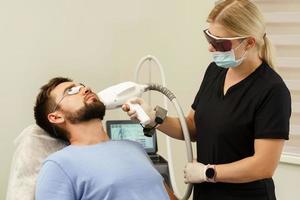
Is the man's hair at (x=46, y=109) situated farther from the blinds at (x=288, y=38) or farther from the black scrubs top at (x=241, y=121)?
the blinds at (x=288, y=38)

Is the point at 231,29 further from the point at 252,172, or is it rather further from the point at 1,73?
the point at 1,73

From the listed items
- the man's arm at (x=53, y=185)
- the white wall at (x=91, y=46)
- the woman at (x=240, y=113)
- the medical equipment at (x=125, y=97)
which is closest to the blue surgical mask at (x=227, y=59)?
the woman at (x=240, y=113)

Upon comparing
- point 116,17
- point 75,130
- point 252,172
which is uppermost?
point 116,17

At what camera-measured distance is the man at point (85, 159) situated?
1.46m

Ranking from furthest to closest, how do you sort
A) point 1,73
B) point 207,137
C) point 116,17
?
point 116,17 → point 1,73 → point 207,137

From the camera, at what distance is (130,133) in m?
2.08

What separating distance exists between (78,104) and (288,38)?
1284 millimetres

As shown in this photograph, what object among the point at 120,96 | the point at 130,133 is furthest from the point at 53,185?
the point at 130,133

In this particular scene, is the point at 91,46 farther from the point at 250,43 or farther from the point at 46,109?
the point at 250,43

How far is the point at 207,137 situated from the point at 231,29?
0.42 metres

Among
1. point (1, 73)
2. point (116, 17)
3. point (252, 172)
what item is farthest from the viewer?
point (116, 17)

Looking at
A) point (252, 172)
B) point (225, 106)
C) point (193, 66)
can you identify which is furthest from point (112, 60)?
point (252, 172)

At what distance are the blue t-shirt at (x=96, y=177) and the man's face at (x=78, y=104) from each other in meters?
0.13

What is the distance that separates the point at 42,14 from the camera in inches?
92.9
